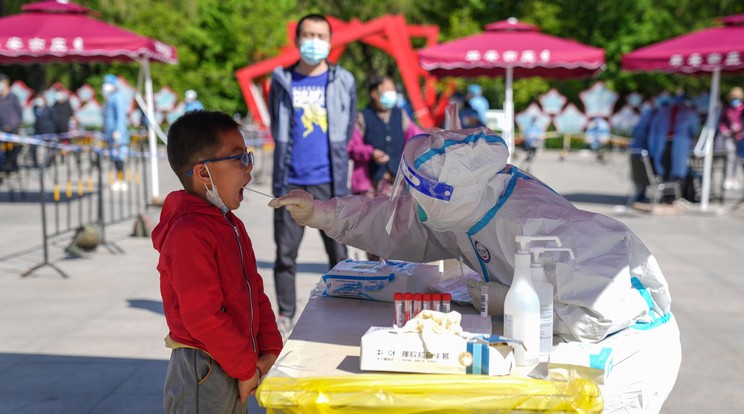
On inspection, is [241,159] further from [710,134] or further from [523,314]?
[710,134]

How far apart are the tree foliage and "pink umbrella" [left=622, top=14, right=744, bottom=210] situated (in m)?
19.5

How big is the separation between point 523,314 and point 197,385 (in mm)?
1049

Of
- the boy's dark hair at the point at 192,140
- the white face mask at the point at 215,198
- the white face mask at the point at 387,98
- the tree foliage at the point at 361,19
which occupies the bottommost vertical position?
the white face mask at the point at 215,198

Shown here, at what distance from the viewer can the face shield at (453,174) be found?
7.71 feet

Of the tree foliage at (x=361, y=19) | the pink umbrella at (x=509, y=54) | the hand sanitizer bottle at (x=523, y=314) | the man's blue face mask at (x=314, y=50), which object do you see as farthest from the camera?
the tree foliage at (x=361, y=19)

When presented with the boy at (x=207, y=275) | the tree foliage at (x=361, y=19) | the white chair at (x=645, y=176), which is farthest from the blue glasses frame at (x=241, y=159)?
the tree foliage at (x=361, y=19)

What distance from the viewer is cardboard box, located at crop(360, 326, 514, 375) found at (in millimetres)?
2014

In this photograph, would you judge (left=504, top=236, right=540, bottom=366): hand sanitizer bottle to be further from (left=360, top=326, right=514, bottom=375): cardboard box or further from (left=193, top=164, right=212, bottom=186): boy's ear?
(left=193, top=164, right=212, bottom=186): boy's ear

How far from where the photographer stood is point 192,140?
2.64 metres

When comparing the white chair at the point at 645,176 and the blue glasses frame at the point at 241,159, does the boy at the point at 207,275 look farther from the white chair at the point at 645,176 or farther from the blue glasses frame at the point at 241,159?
the white chair at the point at 645,176

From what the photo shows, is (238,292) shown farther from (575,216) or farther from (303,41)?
(303,41)

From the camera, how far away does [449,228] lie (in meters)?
2.52

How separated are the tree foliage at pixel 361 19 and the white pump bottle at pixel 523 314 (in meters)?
30.5

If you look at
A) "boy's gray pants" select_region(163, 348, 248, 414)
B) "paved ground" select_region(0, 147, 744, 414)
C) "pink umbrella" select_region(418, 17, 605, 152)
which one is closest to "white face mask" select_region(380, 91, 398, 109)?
"paved ground" select_region(0, 147, 744, 414)
